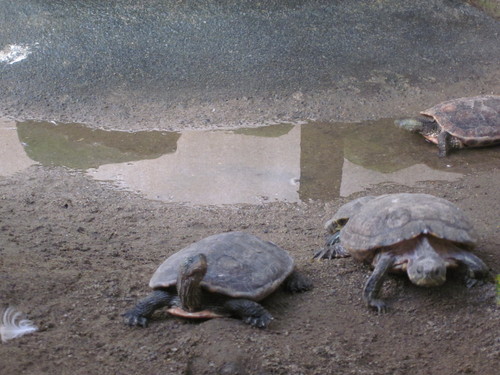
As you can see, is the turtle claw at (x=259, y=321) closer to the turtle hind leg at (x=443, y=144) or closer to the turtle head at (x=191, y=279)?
the turtle head at (x=191, y=279)

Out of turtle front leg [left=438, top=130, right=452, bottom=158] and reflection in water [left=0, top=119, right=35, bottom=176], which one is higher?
turtle front leg [left=438, top=130, right=452, bottom=158]

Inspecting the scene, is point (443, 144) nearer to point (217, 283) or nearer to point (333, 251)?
point (333, 251)

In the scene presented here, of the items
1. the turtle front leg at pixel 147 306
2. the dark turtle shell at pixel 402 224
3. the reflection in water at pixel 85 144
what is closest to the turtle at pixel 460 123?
the reflection in water at pixel 85 144

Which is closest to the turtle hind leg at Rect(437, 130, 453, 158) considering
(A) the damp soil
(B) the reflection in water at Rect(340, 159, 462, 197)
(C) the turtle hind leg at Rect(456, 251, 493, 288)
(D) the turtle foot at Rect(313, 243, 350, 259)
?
(B) the reflection in water at Rect(340, 159, 462, 197)

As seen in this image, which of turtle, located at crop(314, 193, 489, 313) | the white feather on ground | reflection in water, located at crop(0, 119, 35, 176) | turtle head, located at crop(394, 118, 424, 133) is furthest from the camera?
turtle head, located at crop(394, 118, 424, 133)

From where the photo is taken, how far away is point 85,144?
8188 millimetres

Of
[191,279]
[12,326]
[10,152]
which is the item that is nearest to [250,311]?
[191,279]

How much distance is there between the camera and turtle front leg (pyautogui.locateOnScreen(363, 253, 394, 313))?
4.48 metres

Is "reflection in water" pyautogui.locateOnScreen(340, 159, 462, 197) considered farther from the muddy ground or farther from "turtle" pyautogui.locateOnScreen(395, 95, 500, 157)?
"turtle" pyautogui.locateOnScreen(395, 95, 500, 157)

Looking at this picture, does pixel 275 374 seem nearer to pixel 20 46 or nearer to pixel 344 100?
pixel 344 100

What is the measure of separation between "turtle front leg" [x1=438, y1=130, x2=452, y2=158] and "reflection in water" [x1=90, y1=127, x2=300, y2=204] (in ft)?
5.39

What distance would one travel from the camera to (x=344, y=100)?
888 centimetres

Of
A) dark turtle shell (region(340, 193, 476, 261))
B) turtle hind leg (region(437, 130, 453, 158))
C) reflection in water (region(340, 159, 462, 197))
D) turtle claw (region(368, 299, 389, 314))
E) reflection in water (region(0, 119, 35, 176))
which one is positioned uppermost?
dark turtle shell (region(340, 193, 476, 261))

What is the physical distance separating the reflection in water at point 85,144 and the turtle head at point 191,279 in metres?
3.78
